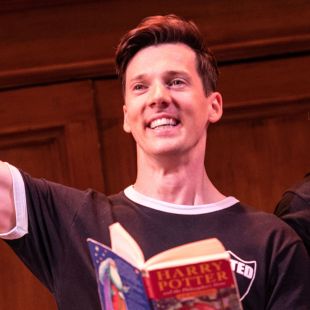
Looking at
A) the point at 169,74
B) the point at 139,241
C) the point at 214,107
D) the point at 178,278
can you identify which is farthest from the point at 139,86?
the point at 178,278

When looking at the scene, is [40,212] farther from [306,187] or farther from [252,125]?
[252,125]

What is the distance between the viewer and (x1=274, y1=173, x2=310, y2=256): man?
1357 mm

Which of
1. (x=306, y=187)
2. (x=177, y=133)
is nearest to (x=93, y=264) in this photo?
(x=177, y=133)

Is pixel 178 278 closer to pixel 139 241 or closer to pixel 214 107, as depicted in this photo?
pixel 139 241

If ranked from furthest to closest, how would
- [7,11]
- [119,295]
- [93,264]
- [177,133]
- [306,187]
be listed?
[7,11]
[306,187]
[177,133]
[93,264]
[119,295]

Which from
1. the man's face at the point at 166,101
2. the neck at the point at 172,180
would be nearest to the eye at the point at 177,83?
the man's face at the point at 166,101

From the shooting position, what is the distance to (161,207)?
1.28m

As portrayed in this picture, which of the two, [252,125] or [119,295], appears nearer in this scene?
[119,295]

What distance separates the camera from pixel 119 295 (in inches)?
41.9

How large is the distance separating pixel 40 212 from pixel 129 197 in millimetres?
172

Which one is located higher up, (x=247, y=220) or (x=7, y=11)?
(x=7, y=11)

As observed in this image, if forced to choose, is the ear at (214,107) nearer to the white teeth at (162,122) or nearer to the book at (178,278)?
the white teeth at (162,122)

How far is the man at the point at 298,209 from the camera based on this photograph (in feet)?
4.45

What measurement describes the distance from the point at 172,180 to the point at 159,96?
0.51ft
